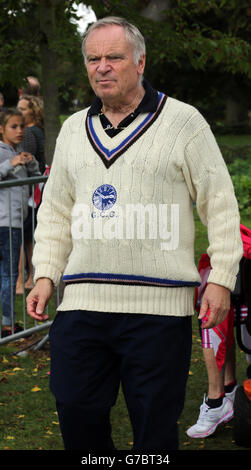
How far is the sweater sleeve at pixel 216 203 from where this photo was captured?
10.1ft

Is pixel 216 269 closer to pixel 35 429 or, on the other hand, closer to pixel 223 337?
pixel 223 337

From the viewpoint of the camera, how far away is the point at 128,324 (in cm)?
307

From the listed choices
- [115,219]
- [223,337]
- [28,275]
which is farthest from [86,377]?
[28,275]

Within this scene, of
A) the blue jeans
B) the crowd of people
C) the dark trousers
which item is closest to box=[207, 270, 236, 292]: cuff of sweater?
the dark trousers

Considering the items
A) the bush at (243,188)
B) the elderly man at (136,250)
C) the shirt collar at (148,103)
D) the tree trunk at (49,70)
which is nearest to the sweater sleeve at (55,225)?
the elderly man at (136,250)

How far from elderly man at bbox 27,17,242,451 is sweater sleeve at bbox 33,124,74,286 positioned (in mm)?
140

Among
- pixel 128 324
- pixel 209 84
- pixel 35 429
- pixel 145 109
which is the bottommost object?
pixel 35 429

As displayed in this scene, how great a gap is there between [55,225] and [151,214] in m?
0.45

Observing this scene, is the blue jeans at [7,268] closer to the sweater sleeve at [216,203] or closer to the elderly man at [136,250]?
the elderly man at [136,250]

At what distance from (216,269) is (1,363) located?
3.69 meters

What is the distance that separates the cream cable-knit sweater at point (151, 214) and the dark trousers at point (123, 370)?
0.05 metres

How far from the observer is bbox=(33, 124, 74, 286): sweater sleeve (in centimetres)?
331

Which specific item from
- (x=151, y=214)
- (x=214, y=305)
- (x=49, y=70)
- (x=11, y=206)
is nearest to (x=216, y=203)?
(x=151, y=214)

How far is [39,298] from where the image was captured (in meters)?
3.26
